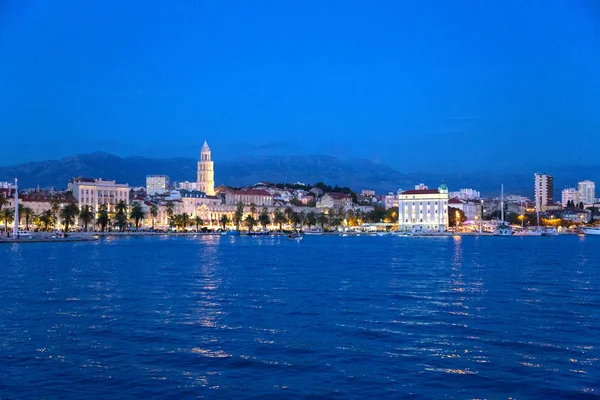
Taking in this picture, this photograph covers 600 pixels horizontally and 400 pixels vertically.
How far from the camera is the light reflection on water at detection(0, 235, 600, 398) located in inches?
432

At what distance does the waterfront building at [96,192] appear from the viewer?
388ft

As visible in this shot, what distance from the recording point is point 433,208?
134m

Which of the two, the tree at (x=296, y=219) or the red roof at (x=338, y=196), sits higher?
the red roof at (x=338, y=196)

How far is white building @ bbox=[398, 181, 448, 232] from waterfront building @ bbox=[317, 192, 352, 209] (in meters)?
32.6

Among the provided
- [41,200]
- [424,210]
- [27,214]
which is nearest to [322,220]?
[424,210]

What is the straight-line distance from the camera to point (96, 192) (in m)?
120

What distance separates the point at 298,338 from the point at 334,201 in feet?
A: 509

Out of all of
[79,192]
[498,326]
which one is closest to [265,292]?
[498,326]

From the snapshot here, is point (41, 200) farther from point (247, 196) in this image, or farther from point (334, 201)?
point (334, 201)

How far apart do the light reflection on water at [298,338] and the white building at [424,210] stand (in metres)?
108

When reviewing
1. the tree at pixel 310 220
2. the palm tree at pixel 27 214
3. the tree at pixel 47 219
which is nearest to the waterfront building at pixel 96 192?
the palm tree at pixel 27 214

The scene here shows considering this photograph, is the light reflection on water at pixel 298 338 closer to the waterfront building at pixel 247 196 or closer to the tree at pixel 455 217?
the tree at pixel 455 217

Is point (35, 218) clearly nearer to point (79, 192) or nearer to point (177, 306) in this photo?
point (79, 192)

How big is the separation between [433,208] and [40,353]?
124m
